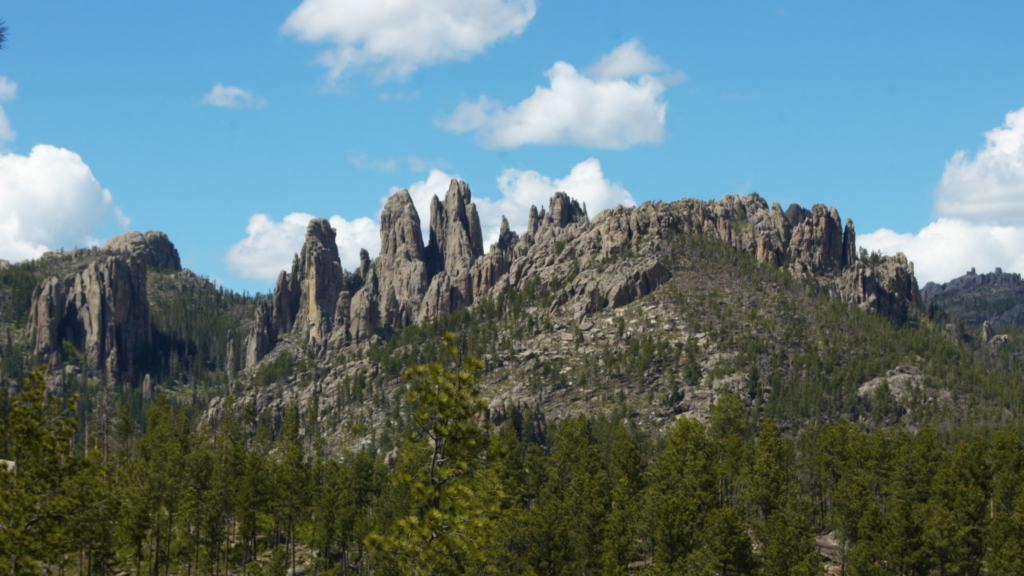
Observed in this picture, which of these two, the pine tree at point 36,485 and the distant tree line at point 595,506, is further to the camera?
the distant tree line at point 595,506

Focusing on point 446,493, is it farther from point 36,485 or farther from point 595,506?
point 595,506

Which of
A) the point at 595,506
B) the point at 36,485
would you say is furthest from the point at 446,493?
the point at 595,506

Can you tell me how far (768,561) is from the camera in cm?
7425

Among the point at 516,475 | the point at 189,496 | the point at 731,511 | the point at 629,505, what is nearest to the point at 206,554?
the point at 189,496

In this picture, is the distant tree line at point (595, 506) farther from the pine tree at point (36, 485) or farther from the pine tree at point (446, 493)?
the pine tree at point (446, 493)

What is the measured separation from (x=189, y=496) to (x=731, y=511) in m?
58.8

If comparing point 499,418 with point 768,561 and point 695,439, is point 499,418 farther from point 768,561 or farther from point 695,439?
point 768,561

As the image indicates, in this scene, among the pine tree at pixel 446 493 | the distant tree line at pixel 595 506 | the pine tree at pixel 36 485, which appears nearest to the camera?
the pine tree at pixel 446 493

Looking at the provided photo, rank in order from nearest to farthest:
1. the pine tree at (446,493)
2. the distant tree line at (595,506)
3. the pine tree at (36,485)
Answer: the pine tree at (446,493) → the pine tree at (36,485) → the distant tree line at (595,506)

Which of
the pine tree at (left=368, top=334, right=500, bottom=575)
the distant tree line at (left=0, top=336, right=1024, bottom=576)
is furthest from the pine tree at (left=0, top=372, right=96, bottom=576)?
the pine tree at (left=368, top=334, right=500, bottom=575)

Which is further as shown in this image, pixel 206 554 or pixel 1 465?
pixel 206 554

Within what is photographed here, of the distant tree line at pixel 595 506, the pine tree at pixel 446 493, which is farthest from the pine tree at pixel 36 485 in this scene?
the pine tree at pixel 446 493

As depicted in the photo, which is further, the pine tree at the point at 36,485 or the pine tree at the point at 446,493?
the pine tree at the point at 36,485

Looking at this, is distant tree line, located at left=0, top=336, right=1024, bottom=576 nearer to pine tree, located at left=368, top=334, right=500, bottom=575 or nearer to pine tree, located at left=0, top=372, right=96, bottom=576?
pine tree, located at left=0, top=372, right=96, bottom=576
